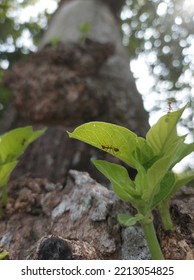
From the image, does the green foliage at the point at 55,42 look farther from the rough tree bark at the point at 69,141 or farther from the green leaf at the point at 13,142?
the green leaf at the point at 13,142

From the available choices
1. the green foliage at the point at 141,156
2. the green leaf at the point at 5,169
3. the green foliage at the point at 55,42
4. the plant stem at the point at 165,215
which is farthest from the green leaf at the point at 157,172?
the green foliage at the point at 55,42

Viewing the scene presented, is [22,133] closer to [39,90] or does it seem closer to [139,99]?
[39,90]

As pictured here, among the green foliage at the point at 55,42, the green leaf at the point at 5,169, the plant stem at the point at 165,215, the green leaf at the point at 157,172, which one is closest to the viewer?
the green leaf at the point at 157,172

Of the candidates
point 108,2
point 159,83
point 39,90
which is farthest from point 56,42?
point 159,83

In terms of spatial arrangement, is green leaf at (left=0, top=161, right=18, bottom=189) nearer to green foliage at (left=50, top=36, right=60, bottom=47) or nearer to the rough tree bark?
the rough tree bark

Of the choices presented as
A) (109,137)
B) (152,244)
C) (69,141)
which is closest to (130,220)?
(152,244)

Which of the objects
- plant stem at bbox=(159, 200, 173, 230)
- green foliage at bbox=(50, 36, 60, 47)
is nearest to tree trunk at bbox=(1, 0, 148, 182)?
green foliage at bbox=(50, 36, 60, 47)
